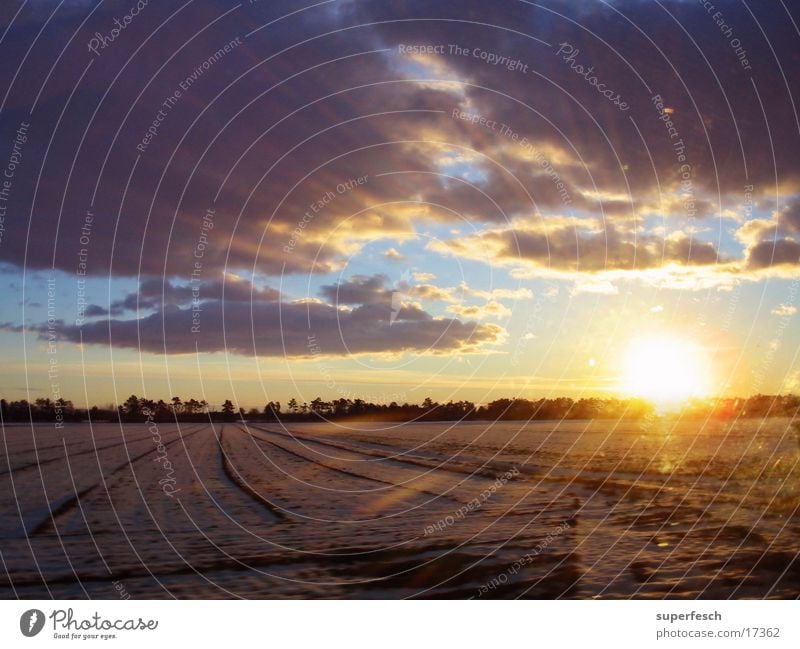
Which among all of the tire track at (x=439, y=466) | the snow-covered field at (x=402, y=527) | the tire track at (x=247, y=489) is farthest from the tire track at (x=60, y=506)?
the tire track at (x=439, y=466)

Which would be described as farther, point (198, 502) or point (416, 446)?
point (416, 446)

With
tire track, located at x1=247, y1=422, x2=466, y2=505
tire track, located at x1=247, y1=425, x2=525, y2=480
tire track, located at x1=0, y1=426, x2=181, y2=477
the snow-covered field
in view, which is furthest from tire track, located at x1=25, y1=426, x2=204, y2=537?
tire track, located at x1=247, y1=425, x2=525, y2=480

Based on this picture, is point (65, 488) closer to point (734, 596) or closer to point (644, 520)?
point (644, 520)

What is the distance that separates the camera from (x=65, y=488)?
30.9m

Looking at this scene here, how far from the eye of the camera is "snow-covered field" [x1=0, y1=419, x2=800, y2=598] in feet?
54.3

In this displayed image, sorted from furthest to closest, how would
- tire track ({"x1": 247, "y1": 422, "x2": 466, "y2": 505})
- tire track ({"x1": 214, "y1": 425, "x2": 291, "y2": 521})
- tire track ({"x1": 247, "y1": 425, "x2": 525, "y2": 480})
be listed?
tire track ({"x1": 247, "y1": 425, "x2": 525, "y2": 480}) < tire track ({"x1": 247, "y1": 422, "x2": 466, "y2": 505}) < tire track ({"x1": 214, "y1": 425, "x2": 291, "y2": 521})

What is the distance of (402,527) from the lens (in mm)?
22188

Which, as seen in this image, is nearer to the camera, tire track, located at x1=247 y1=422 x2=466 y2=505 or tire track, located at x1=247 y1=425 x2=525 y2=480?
tire track, located at x1=247 y1=422 x2=466 y2=505

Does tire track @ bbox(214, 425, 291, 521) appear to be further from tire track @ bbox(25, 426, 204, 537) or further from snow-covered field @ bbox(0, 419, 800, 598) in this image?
tire track @ bbox(25, 426, 204, 537)

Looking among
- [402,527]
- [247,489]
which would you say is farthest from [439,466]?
[402,527]

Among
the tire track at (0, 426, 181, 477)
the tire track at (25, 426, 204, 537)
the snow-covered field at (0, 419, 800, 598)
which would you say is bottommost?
the snow-covered field at (0, 419, 800, 598)

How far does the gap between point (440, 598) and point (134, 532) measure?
10139 millimetres

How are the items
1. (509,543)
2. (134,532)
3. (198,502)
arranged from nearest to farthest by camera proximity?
1. (509,543)
2. (134,532)
3. (198,502)
